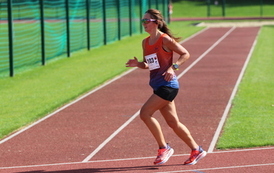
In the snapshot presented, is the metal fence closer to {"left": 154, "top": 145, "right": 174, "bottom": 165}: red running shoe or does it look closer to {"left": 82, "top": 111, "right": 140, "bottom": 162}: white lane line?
{"left": 82, "top": 111, "right": 140, "bottom": 162}: white lane line

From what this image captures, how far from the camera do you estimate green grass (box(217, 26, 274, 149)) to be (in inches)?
424

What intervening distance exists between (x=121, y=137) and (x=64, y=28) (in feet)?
62.3

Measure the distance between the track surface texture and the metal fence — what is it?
262 inches

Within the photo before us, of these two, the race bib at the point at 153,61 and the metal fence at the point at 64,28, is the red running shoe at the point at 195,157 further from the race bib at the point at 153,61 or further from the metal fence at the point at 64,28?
the metal fence at the point at 64,28

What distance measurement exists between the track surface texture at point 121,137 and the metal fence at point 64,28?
6665mm

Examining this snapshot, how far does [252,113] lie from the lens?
13.5m

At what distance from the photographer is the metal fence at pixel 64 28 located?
2502 centimetres

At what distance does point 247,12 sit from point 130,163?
2501 inches

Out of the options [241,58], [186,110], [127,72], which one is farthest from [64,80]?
[241,58]

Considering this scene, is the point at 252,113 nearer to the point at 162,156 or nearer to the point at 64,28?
the point at 162,156

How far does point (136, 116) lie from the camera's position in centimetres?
1345

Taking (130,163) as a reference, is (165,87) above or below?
above

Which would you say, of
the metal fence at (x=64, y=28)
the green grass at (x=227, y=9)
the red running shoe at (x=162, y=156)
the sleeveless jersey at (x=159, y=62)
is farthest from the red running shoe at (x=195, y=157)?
the green grass at (x=227, y=9)

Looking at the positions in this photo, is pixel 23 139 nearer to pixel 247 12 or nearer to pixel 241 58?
pixel 241 58
